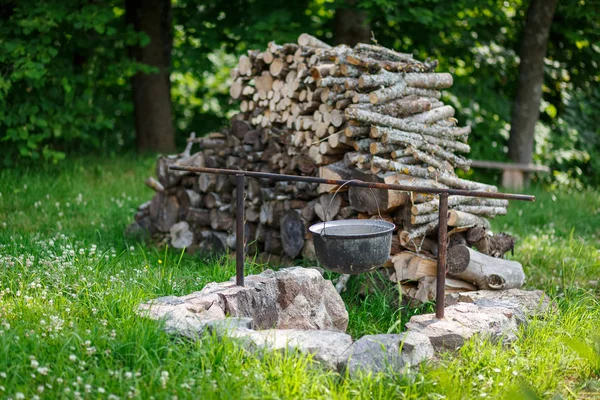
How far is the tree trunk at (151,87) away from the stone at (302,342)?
7.96m

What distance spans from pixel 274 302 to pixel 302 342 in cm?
84

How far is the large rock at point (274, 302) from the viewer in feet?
14.9

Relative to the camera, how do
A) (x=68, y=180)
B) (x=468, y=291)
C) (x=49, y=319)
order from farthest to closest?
1. (x=68, y=180)
2. (x=468, y=291)
3. (x=49, y=319)

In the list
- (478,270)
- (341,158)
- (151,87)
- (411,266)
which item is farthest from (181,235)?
(151,87)

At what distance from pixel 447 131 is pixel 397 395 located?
3235 millimetres

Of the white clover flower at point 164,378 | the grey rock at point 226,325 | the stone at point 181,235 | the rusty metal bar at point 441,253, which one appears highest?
the rusty metal bar at point 441,253

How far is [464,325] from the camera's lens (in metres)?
4.70

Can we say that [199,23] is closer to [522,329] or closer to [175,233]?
[175,233]

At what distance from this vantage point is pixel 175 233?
7.75m

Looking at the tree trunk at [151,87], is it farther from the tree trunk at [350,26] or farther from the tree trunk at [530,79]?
the tree trunk at [530,79]

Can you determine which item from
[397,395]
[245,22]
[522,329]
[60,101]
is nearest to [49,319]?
[397,395]

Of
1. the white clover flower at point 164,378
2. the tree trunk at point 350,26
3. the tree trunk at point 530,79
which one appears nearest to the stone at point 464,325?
the white clover flower at point 164,378

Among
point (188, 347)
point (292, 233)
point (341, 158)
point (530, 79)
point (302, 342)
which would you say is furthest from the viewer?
point (530, 79)

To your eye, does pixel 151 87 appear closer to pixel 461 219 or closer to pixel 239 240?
pixel 461 219
